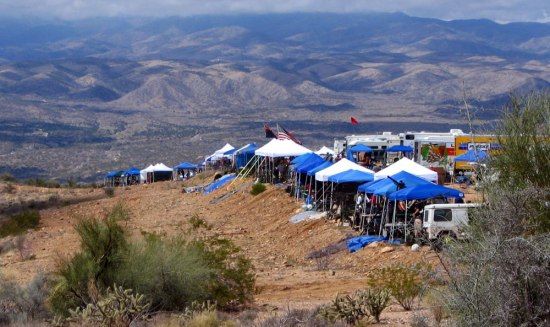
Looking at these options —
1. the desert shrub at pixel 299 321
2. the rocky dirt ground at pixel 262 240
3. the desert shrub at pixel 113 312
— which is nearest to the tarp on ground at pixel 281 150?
the rocky dirt ground at pixel 262 240

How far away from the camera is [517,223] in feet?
34.8

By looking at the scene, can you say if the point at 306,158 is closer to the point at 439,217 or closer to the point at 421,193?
the point at 421,193

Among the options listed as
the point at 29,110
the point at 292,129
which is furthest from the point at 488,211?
the point at 29,110

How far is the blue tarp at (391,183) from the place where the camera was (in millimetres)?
25358

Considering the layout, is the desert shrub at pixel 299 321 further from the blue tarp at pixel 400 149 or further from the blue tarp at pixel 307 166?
the blue tarp at pixel 400 149

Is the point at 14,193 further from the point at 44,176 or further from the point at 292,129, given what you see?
the point at 292,129

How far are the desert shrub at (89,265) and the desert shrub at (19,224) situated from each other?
2111 centimetres

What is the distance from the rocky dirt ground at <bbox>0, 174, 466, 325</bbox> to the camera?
19.4 m

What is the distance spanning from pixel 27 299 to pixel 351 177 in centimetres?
1566

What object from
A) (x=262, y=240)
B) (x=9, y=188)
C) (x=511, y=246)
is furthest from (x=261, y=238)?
(x=9, y=188)

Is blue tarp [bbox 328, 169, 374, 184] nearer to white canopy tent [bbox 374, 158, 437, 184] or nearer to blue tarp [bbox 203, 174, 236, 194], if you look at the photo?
white canopy tent [bbox 374, 158, 437, 184]

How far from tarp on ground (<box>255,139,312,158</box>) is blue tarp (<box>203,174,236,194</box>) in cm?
613

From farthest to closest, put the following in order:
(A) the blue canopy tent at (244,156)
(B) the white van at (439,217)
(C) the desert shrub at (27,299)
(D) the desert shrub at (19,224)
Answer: (A) the blue canopy tent at (244,156)
(D) the desert shrub at (19,224)
(B) the white van at (439,217)
(C) the desert shrub at (27,299)

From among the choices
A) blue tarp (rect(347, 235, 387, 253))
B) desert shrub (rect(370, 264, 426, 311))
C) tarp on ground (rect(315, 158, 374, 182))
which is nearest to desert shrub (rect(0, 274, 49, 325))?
desert shrub (rect(370, 264, 426, 311))
